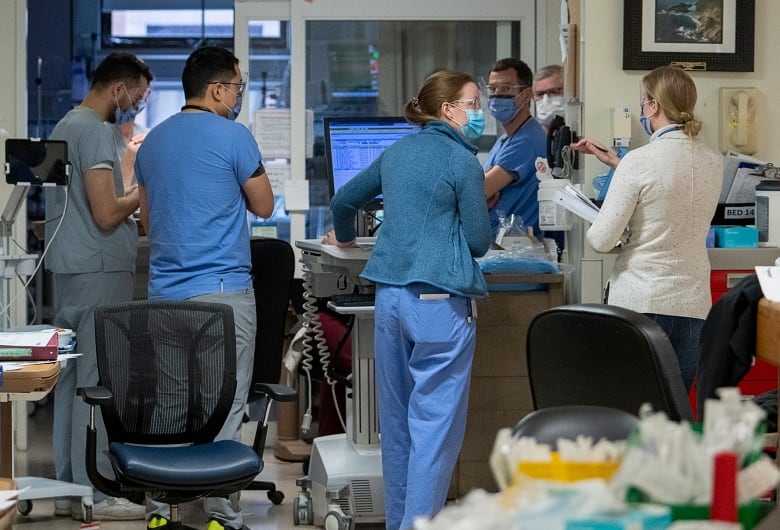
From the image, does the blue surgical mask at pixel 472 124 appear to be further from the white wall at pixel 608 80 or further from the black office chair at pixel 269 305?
the black office chair at pixel 269 305

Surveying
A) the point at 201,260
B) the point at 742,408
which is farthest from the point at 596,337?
the point at 201,260

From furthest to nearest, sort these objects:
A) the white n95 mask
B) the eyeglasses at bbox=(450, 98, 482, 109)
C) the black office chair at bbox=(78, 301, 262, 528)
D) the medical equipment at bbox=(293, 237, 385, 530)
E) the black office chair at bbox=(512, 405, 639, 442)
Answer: the white n95 mask, the medical equipment at bbox=(293, 237, 385, 530), the eyeglasses at bbox=(450, 98, 482, 109), the black office chair at bbox=(78, 301, 262, 528), the black office chair at bbox=(512, 405, 639, 442)

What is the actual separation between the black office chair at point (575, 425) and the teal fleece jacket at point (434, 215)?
6.23 ft

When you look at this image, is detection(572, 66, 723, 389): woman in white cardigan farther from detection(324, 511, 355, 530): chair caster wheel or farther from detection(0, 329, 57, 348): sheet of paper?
detection(0, 329, 57, 348): sheet of paper

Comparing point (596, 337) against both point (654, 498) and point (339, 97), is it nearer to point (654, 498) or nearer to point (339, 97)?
point (654, 498)

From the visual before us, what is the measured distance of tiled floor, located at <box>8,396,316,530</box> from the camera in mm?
4219

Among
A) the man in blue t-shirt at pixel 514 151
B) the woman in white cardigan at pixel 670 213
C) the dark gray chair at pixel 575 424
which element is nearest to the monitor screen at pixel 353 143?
the man in blue t-shirt at pixel 514 151

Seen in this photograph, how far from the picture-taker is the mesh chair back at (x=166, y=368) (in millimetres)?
3535

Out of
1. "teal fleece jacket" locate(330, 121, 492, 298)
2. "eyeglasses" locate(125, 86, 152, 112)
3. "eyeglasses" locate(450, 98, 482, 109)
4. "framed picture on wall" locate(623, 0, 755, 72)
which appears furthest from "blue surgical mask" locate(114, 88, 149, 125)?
"framed picture on wall" locate(623, 0, 755, 72)

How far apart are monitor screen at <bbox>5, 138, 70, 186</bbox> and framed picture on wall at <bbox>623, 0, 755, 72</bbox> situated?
2024 mm

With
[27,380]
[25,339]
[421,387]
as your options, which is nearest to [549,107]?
[421,387]

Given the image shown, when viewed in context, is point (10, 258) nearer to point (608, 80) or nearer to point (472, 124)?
point (472, 124)

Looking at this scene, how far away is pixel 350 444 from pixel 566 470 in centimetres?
323

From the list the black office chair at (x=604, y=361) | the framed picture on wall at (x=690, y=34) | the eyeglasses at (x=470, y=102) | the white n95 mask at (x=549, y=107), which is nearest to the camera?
the black office chair at (x=604, y=361)
